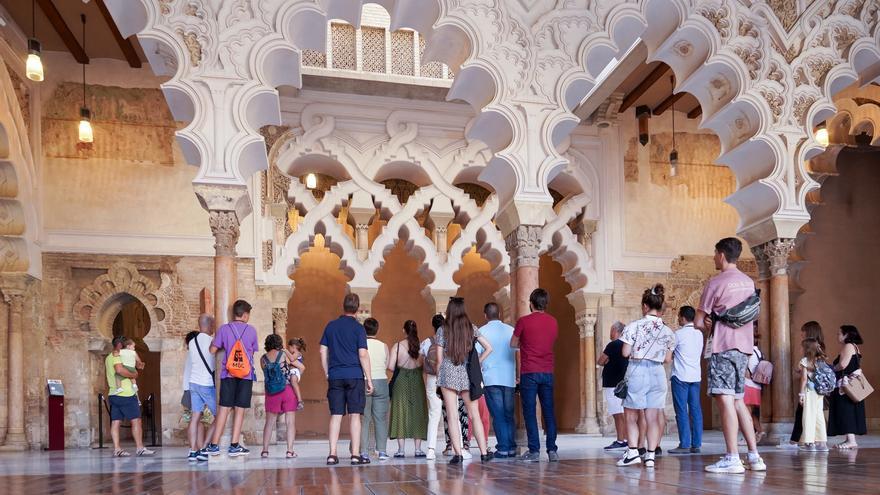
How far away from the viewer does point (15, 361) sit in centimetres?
1151

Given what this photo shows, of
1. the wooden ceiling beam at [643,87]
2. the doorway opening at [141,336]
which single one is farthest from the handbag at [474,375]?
the doorway opening at [141,336]

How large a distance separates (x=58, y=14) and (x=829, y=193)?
12.6 meters

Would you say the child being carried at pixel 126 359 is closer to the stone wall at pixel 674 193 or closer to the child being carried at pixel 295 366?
the child being carried at pixel 295 366

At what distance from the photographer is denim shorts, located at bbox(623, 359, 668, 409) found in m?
6.34

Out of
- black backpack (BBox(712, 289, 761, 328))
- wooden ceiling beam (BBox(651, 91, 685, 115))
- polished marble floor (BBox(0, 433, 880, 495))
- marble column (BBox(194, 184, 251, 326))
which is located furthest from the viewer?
wooden ceiling beam (BBox(651, 91, 685, 115))

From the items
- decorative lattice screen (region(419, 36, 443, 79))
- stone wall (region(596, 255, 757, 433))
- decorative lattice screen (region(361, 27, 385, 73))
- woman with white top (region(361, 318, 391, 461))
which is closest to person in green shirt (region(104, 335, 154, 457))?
woman with white top (region(361, 318, 391, 461))

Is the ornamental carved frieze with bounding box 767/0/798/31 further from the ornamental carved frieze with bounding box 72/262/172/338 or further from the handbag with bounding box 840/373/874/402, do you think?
the ornamental carved frieze with bounding box 72/262/172/338

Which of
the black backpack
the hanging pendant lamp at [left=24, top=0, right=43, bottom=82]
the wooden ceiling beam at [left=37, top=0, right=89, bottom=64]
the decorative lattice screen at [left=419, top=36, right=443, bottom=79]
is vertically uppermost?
the wooden ceiling beam at [left=37, top=0, right=89, bottom=64]

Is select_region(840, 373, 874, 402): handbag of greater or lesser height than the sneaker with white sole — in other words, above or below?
above

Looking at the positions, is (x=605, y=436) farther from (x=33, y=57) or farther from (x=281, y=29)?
(x=33, y=57)

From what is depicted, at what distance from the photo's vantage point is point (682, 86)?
9820 millimetres

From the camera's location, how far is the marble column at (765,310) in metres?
9.73

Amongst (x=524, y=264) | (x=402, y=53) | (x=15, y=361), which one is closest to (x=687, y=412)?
(x=524, y=264)

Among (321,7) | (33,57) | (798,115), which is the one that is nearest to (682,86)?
(798,115)
